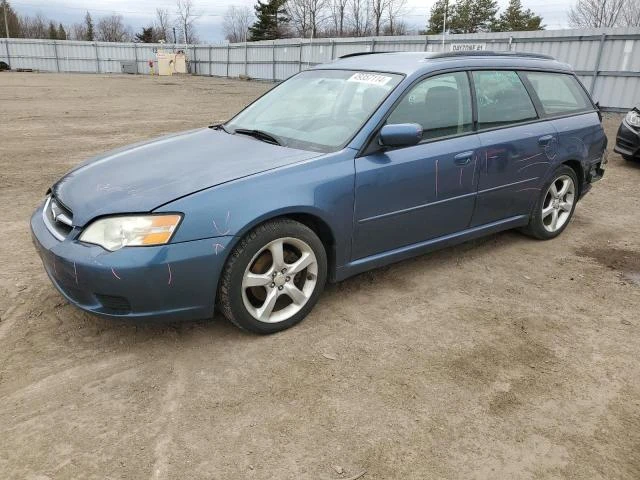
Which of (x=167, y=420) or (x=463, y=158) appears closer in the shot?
(x=167, y=420)

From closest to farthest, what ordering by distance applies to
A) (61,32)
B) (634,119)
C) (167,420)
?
(167,420), (634,119), (61,32)

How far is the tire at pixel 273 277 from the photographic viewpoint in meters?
2.91

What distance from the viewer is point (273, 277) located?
122 inches

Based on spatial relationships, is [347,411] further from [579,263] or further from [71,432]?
[579,263]

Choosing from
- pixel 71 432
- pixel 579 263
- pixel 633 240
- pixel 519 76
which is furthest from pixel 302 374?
pixel 633 240

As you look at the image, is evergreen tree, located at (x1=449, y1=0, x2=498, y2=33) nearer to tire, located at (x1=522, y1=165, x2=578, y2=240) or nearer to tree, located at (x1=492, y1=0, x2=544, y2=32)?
tree, located at (x1=492, y1=0, x2=544, y2=32)

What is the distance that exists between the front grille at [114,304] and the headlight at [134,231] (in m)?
0.26

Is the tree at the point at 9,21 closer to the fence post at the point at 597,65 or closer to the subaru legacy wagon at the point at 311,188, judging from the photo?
the fence post at the point at 597,65

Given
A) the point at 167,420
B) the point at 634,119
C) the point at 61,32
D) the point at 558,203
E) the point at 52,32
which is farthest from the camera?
the point at 61,32

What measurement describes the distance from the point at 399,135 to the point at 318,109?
79cm

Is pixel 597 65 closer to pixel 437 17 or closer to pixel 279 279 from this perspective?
pixel 279 279

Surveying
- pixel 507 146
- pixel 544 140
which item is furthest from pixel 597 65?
pixel 507 146

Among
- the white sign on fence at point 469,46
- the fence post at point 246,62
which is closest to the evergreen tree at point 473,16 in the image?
the fence post at point 246,62

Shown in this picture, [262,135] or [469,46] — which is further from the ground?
[469,46]
